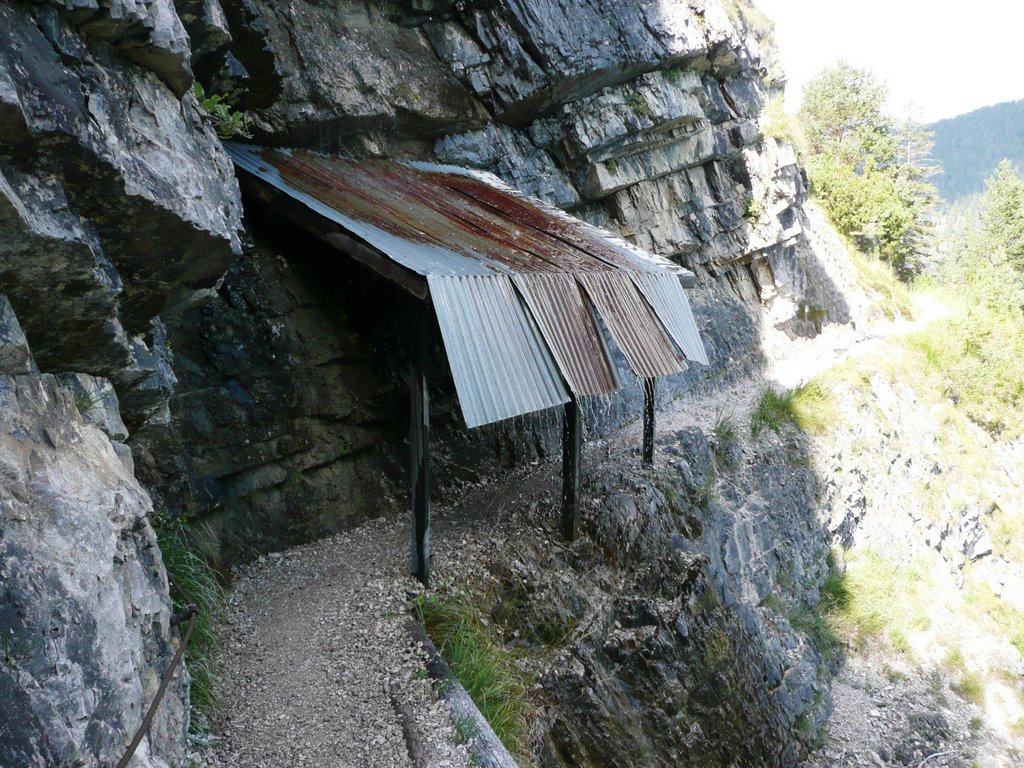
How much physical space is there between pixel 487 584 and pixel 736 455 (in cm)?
513

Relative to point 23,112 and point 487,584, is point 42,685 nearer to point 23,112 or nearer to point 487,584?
point 23,112

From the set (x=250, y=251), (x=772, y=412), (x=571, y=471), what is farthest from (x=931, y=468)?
(x=250, y=251)

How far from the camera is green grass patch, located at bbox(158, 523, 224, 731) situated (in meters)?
4.65

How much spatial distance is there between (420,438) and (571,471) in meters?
1.82

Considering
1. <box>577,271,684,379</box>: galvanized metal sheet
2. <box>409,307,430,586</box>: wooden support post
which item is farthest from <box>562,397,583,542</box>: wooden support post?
<box>409,307,430,586</box>: wooden support post

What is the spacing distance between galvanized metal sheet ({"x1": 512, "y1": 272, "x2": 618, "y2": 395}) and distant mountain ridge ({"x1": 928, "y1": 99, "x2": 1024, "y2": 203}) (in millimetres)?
153529

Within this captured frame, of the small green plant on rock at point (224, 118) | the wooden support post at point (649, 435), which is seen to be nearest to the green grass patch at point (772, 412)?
the wooden support post at point (649, 435)

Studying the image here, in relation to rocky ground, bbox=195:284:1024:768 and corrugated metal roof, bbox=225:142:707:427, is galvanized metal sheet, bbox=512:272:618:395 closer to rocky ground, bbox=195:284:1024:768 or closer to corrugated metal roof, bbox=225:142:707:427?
corrugated metal roof, bbox=225:142:707:427

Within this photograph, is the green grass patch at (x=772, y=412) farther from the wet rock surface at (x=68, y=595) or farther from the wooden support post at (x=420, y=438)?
the wet rock surface at (x=68, y=595)

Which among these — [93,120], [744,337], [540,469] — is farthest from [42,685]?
[744,337]

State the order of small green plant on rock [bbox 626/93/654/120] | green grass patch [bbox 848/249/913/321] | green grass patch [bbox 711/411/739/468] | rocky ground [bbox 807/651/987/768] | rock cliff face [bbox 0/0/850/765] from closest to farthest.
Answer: rock cliff face [bbox 0/0/850/765], rocky ground [bbox 807/651/987/768], green grass patch [bbox 711/411/739/468], small green plant on rock [bbox 626/93/654/120], green grass patch [bbox 848/249/913/321]

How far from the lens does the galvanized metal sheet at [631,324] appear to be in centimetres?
652

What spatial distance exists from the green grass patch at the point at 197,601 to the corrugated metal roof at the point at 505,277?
250 centimetres

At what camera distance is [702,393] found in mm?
12180
